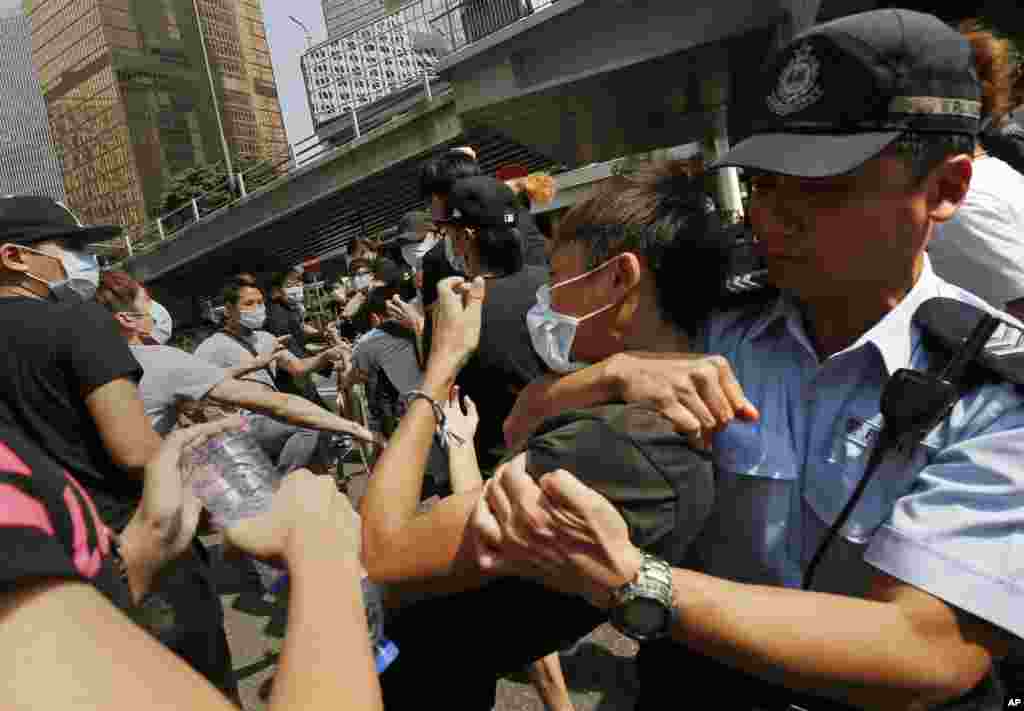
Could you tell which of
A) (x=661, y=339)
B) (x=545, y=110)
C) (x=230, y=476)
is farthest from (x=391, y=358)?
(x=545, y=110)

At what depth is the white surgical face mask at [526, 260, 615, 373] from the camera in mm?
1570

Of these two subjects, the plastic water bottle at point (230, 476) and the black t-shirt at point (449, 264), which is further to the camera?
the black t-shirt at point (449, 264)

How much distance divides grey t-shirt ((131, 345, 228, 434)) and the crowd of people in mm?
1029

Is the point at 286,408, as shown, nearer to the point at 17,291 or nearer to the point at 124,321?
the point at 124,321

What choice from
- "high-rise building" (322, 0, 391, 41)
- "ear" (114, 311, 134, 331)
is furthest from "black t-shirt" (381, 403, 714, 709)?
"high-rise building" (322, 0, 391, 41)

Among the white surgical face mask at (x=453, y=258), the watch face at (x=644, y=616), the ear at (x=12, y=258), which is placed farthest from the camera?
the white surgical face mask at (x=453, y=258)

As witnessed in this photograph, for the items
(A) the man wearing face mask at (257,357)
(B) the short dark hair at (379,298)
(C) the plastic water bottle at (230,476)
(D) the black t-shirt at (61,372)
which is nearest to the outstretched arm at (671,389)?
(C) the plastic water bottle at (230,476)

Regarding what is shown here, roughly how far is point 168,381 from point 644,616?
2.33 meters

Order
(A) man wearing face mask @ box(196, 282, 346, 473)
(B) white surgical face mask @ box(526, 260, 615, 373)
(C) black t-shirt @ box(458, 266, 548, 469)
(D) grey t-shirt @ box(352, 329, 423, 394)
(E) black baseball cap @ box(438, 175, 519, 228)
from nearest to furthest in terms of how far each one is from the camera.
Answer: (B) white surgical face mask @ box(526, 260, 615, 373), (C) black t-shirt @ box(458, 266, 548, 469), (E) black baseball cap @ box(438, 175, 519, 228), (A) man wearing face mask @ box(196, 282, 346, 473), (D) grey t-shirt @ box(352, 329, 423, 394)

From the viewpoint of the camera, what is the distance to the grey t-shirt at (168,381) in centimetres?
267

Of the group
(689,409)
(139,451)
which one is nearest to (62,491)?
(689,409)

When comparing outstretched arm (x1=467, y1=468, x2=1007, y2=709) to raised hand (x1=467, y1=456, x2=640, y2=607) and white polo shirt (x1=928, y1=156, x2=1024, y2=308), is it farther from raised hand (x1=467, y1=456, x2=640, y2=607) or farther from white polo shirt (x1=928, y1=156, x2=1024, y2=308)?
white polo shirt (x1=928, y1=156, x2=1024, y2=308)

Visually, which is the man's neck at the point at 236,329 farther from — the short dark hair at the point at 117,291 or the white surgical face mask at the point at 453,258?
the white surgical face mask at the point at 453,258

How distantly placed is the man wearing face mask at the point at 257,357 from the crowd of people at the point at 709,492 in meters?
2.15
